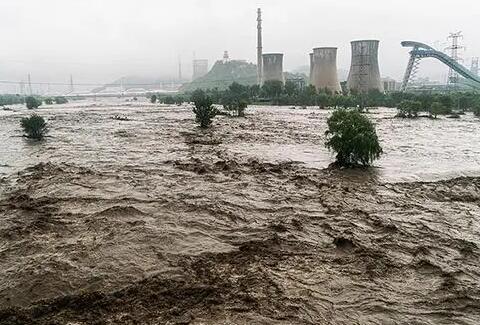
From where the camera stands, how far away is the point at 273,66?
81875 millimetres

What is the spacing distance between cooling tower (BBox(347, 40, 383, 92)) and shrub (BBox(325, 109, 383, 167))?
2215 inches

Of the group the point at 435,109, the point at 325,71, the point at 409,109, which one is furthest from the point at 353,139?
the point at 325,71

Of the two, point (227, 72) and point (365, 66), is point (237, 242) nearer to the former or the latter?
point (365, 66)

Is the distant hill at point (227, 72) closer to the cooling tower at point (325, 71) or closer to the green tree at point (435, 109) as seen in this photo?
the cooling tower at point (325, 71)

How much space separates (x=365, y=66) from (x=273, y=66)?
17.8 metres

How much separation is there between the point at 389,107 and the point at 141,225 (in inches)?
2374

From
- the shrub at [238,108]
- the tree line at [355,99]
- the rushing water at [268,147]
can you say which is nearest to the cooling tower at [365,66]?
the tree line at [355,99]

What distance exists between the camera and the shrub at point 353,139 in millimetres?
17984

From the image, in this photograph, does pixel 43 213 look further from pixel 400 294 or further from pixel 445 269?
pixel 445 269

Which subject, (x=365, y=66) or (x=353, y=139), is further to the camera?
(x=365, y=66)

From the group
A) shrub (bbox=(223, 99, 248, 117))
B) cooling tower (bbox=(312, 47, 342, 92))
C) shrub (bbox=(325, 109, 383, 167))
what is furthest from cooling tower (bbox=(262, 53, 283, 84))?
shrub (bbox=(325, 109, 383, 167))

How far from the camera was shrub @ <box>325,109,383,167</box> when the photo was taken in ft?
59.0

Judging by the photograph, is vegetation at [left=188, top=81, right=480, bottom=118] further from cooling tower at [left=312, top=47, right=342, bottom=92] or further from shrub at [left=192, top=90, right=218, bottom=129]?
shrub at [left=192, top=90, right=218, bottom=129]

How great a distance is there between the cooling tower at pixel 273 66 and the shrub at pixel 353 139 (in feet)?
211
